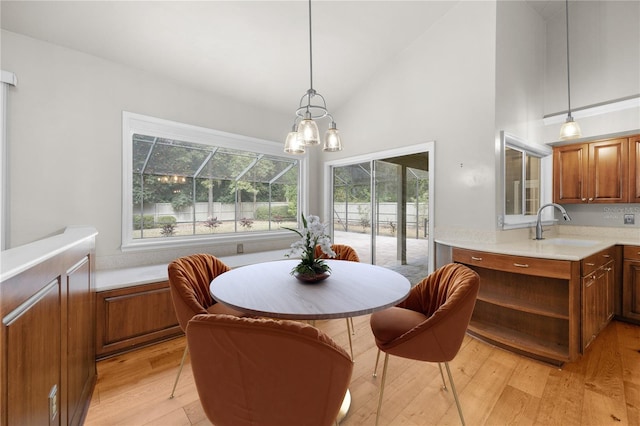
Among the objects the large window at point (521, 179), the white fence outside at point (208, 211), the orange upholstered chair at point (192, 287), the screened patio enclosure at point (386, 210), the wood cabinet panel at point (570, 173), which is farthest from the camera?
the screened patio enclosure at point (386, 210)

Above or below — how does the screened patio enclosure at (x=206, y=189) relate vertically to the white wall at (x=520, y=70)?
below

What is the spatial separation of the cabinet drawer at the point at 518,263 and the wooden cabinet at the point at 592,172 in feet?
6.22

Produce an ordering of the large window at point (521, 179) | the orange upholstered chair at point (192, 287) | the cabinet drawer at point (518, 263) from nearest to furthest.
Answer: the orange upholstered chair at point (192, 287) < the cabinet drawer at point (518, 263) < the large window at point (521, 179)

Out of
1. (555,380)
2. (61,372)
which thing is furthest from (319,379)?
(555,380)

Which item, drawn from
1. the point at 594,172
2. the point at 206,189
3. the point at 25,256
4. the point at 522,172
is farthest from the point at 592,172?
the point at 25,256

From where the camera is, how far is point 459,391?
1.86 meters

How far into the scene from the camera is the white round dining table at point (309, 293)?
1238mm

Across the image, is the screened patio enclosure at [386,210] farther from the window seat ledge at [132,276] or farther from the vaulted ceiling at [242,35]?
the window seat ledge at [132,276]

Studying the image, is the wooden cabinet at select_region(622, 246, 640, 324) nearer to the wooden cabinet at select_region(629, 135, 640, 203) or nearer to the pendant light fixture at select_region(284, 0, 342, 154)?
the wooden cabinet at select_region(629, 135, 640, 203)

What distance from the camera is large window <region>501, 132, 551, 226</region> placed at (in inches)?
115

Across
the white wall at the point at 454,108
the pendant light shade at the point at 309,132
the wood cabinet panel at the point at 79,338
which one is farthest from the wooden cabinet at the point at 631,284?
the wood cabinet panel at the point at 79,338

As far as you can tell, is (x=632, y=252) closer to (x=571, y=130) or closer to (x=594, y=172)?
(x=594, y=172)

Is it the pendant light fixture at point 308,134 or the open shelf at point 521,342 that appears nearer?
the pendant light fixture at point 308,134

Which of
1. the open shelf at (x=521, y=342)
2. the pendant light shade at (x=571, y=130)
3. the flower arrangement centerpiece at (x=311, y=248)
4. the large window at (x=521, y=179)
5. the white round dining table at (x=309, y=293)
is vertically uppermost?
the pendant light shade at (x=571, y=130)
